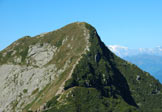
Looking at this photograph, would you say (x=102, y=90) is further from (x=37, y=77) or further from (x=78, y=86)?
(x=37, y=77)

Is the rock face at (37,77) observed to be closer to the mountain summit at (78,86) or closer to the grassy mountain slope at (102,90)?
the mountain summit at (78,86)

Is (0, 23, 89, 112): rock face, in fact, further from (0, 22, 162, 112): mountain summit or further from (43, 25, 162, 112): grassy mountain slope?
(43, 25, 162, 112): grassy mountain slope

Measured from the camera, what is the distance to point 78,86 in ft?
454

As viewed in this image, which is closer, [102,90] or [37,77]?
[102,90]

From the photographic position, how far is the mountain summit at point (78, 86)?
427 ft

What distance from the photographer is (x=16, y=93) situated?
185500 millimetres

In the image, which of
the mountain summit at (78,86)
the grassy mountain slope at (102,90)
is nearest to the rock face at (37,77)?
the mountain summit at (78,86)

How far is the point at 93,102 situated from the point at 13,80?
85.5m

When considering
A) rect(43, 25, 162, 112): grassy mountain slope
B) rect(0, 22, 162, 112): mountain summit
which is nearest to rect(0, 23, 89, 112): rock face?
rect(0, 22, 162, 112): mountain summit

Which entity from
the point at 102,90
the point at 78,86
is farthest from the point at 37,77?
the point at 78,86

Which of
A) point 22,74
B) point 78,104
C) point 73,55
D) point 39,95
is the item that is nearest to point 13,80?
point 22,74

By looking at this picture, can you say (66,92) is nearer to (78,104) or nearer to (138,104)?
(78,104)

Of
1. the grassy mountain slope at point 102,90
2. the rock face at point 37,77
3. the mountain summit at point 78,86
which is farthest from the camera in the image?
the rock face at point 37,77

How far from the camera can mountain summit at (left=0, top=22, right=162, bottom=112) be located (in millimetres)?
130000
